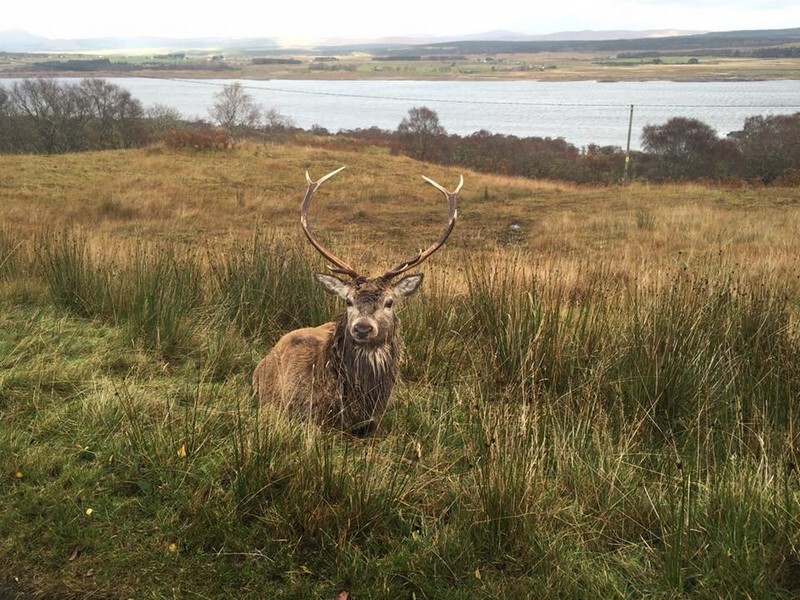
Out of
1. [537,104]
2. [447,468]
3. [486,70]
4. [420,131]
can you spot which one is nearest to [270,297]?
[447,468]

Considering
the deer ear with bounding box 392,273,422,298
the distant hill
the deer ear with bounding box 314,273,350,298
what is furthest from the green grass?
the distant hill

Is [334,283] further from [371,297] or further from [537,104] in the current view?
[537,104]

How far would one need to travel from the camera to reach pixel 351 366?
434cm

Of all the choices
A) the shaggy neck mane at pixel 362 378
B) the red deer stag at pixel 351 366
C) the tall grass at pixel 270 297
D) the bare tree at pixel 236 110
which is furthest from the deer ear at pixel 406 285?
the bare tree at pixel 236 110

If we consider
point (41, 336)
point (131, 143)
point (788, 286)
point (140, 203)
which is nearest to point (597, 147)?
point (131, 143)

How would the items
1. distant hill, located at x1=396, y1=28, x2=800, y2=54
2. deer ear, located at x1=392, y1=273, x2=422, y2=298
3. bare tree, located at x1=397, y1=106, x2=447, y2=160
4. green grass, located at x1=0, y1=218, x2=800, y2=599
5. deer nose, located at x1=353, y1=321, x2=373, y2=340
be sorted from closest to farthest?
1. green grass, located at x1=0, y1=218, x2=800, y2=599
2. deer nose, located at x1=353, y1=321, x2=373, y2=340
3. deer ear, located at x1=392, y1=273, x2=422, y2=298
4. bare tree, located at x1=397, y1=106, x2=447, y2=160
5. distant hill, located at x1=396, y1=28, x2=800, y2=54

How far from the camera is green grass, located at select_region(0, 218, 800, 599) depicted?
8.81 ft

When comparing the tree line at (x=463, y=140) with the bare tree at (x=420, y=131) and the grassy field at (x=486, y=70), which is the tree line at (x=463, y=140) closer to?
the bare tree at (x=420, y=131)

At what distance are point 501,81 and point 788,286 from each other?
97.6 metres

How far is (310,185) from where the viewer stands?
507 centimetres

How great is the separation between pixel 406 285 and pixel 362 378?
658 millimetres

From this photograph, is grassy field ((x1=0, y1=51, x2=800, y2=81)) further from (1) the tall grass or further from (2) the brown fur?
(2) the brown fur

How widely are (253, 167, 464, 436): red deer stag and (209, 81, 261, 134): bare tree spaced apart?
146ft

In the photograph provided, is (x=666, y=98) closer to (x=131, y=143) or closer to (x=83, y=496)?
(x=131, y=143)
